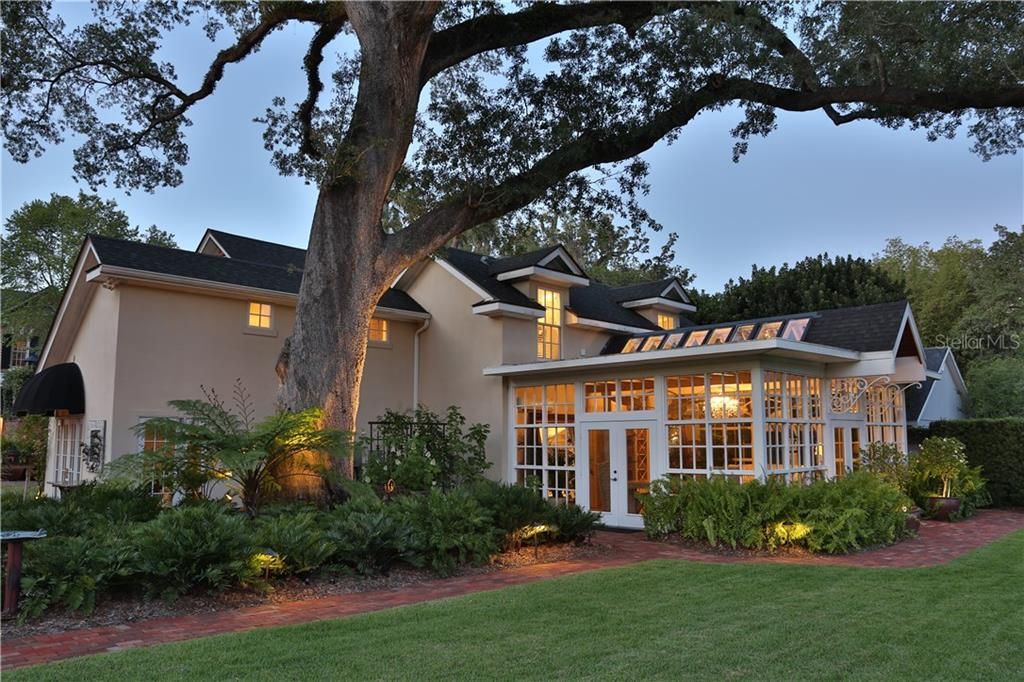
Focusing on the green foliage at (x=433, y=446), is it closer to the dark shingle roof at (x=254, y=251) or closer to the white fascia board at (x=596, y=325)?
the white fascia board at (x=596, y=325)

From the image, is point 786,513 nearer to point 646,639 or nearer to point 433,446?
point 646,639

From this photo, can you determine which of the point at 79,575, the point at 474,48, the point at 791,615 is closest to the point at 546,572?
the point at 791,615

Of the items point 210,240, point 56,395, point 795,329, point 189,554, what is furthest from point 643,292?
point 189,554

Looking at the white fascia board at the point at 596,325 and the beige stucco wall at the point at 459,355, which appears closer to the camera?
the beige stucco wall at the point at 459,355

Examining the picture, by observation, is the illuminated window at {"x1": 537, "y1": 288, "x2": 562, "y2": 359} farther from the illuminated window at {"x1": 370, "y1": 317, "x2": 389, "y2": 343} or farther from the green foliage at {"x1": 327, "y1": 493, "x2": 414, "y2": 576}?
the green foliage at {"x1": 327, "y1": 493, "x2": 414, "y2": 576}

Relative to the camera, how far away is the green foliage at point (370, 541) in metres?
7.92

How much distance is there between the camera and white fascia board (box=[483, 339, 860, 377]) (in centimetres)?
1116

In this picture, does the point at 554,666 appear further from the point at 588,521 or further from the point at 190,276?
the point at 190,276

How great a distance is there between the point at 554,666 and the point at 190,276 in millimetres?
10434

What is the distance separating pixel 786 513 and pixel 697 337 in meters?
4.48

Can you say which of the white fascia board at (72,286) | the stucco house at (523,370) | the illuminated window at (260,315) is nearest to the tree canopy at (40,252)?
the white fascia board at (72,286)

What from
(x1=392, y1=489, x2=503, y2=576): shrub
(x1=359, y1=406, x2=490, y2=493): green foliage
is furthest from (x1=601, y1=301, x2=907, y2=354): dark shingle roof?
(x1=392, y1=489, x2=503, y2=576): shrub

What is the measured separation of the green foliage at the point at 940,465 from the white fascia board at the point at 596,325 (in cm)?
651

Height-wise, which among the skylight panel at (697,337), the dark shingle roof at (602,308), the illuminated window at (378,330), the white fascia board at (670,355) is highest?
the dark shingle roof at (602,308)
